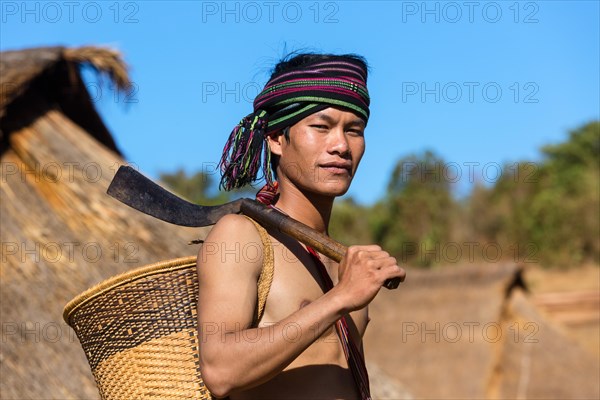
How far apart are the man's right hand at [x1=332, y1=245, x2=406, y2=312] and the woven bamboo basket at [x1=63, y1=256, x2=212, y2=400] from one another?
0.47m

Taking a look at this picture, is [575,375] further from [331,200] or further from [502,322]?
[331,200]

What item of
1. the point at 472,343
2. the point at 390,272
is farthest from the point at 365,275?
the point at 472,343

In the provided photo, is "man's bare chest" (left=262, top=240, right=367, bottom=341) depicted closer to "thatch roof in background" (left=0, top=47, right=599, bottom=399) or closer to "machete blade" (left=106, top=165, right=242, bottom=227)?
"machete blade" (left=106, top=165, right=242, bottom=227)

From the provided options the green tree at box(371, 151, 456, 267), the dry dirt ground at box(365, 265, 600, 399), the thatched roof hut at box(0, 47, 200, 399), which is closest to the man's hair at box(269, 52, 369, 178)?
the thatched roof hut at box(0, 47, 200, 399)

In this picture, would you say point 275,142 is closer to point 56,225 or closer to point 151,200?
point 151,200

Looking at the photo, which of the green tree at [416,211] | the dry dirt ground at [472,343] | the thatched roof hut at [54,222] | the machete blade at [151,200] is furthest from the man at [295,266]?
the green tree at [416,211]

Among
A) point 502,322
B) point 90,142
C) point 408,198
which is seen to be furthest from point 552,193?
point 90,142

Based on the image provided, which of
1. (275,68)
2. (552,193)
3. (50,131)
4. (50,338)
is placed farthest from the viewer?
(552,193)

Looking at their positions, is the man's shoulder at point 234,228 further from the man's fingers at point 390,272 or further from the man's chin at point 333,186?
the man's fingers at point 390,272

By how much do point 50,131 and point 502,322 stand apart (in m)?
6.51

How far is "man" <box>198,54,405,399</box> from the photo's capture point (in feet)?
6.12

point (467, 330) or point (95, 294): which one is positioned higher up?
point (95, 294)

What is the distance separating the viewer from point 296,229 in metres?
2.05

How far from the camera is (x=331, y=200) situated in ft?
7.59
